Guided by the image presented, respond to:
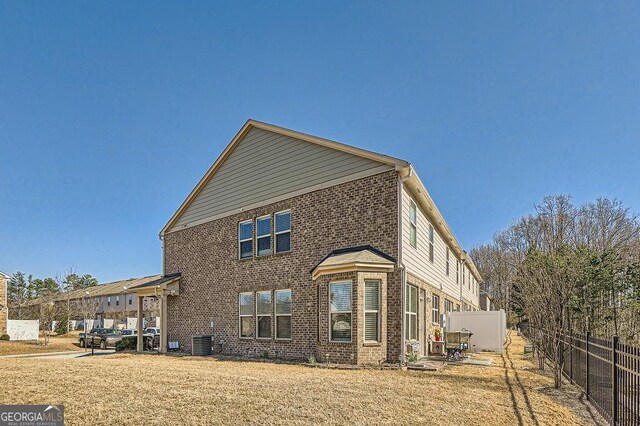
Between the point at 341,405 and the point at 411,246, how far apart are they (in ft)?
26.1

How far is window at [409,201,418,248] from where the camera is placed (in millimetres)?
A: 14555

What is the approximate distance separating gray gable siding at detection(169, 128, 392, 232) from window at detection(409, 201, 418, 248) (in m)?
2.08

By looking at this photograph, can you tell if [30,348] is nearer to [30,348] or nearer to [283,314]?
[30,348]

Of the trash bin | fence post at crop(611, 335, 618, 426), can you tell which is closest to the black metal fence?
fence post at crop(611, 335, 618, 426)

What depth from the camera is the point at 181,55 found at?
15.2 meters

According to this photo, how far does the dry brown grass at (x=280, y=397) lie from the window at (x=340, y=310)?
1.94 m

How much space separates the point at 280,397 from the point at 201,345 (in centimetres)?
1134

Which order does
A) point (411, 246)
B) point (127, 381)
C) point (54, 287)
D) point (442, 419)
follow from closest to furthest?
point (442, 419), point (127, 381), point (411, 246), point (54, 287)

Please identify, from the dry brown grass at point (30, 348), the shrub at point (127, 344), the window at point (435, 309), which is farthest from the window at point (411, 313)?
the dry brown grass at point (30, 348)

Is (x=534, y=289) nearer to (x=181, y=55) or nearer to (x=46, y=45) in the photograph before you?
(x=181, y=55)

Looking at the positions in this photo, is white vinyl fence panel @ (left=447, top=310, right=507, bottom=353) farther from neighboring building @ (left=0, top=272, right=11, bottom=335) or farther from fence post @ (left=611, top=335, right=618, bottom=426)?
neighboring building @ (left=0, top=272, right=11, bottom=335)

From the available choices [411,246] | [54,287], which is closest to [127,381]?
[411,246]

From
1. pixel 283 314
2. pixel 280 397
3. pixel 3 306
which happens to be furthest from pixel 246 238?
pixel 3 306

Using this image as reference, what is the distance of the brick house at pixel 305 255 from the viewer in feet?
42.7
